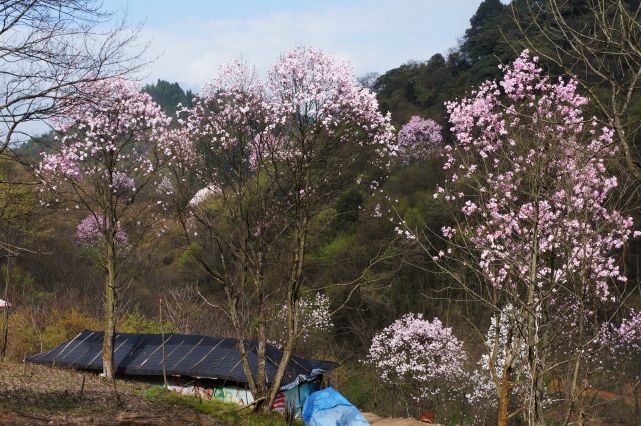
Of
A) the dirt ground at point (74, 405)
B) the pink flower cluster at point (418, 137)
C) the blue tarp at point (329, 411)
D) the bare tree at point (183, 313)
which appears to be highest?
the pink flower cluster at point (418, 137)

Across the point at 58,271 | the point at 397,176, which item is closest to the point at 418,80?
the point at 397,176

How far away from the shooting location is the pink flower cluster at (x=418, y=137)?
53.2 metres

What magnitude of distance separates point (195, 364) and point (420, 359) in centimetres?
1252

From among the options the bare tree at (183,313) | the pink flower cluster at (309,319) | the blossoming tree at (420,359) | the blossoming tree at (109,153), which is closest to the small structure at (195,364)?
the blossoming tree at (109,153)

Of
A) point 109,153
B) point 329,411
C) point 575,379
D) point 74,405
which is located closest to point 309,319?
point 329,411

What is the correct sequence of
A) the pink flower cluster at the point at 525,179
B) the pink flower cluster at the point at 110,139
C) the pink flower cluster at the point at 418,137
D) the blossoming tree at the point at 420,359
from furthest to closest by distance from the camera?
the pink flower cluster at the point at 418,137
the blossoming tree at the point at 420,359
the pink flower cluster at the point at 110,139
the pink flower cluster at the point at 525,179

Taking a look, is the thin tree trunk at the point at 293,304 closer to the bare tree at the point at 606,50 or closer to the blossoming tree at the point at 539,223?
the blossoming tree at the point at 539,223

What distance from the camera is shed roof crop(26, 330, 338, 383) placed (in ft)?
59.6

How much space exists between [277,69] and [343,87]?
58.7 inches

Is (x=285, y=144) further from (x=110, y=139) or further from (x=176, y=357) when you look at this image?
(x=176, y=357)

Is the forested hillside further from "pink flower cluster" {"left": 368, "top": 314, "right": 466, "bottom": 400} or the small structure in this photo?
the small structure

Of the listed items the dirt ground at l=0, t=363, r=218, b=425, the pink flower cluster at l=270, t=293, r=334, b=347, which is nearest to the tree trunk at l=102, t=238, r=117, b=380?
the dirt ground at l=0, t=363, r=218, b=425

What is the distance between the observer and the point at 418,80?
2532 inches

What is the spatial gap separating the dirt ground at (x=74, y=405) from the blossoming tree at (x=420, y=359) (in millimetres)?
13543
